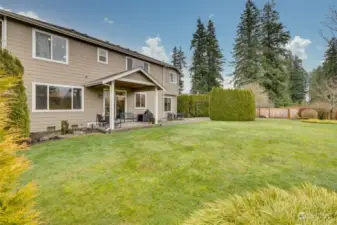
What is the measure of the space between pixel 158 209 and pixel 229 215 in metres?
1.17

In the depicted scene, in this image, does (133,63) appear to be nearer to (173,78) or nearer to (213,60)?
(173,78)

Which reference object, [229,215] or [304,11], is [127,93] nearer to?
[229,215]

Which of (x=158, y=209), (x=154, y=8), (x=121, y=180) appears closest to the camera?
(x=158, y=209)

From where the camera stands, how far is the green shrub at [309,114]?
17.7 m

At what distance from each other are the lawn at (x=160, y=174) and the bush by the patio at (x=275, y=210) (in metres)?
0.61

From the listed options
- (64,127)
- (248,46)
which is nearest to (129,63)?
(64,127)

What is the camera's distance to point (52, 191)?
3471 mm

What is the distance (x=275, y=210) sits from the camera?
2.12m

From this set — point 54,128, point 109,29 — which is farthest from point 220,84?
point 54,128

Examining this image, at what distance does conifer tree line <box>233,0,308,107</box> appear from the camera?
93.6 feet

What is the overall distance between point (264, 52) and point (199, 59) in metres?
10.8

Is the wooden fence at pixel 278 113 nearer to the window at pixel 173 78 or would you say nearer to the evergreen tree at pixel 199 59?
the evergreen tree at pixel 199 59

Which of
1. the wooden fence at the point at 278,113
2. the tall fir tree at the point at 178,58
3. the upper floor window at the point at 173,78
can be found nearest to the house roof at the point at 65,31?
the upper floor window at the point at 173,78

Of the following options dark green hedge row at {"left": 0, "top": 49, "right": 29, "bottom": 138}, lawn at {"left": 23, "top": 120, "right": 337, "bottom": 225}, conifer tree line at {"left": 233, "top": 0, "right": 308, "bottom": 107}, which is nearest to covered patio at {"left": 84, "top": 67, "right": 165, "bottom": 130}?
dark green hedge row at {"left": 0, "top": 49, "right": 29, "bottom": 138}
